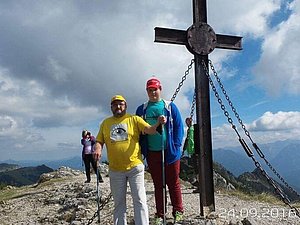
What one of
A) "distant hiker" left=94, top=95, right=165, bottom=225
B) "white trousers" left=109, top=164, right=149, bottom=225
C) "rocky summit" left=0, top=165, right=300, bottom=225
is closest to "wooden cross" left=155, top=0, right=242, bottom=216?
"rocky summit" left=0, top=165, right=300, bottom=225

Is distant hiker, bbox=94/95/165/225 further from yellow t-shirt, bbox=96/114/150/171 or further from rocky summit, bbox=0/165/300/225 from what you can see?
rocky summit, bbox=0/165/300/225

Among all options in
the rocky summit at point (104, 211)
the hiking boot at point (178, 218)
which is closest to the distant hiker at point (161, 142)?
the hiking boot at point (178, 218)

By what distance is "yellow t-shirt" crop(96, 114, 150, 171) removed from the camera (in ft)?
18.0

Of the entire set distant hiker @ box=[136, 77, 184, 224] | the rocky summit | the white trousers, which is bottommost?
the rocky summit

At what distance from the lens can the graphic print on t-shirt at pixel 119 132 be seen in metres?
5.56

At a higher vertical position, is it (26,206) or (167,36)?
(167,36)

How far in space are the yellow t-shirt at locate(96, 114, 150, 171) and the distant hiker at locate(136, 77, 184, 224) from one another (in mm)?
340

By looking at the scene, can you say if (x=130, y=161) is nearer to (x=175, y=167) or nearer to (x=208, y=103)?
(x=175, y=167)

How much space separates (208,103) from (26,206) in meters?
7.58

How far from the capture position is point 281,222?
686 cm

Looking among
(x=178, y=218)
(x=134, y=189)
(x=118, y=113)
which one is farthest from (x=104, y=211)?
(x=118, y=113)

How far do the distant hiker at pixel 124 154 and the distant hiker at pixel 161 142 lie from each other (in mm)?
342

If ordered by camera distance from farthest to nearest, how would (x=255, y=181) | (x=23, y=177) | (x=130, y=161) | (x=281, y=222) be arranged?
1. (x=23, y=177)
2. (x=255, y=181)
3. (x=281, y=222)
4. (x=130, y=161)

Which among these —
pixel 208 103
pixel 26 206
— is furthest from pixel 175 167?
pixel 26 206
